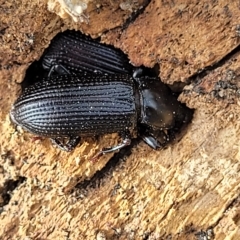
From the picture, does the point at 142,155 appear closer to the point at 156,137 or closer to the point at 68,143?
the point at 156,137

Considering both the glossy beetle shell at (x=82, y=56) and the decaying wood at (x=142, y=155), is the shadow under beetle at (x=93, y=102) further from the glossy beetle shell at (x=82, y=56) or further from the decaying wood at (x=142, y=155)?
the decaying wood at (x=142, y=155)

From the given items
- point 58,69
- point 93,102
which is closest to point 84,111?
point 93,102

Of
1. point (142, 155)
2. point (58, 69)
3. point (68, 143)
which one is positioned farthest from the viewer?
point (58, 69)

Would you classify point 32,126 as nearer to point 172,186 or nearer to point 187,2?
point 172,186

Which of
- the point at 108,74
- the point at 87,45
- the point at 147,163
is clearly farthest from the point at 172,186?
the point at 87,45

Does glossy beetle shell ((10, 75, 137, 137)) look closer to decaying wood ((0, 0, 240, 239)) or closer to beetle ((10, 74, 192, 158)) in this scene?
beetle ((10, 74, 192, 158))

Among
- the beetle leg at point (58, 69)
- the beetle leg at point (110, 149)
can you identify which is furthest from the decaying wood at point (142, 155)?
the beetle leg at point (58, 69)
